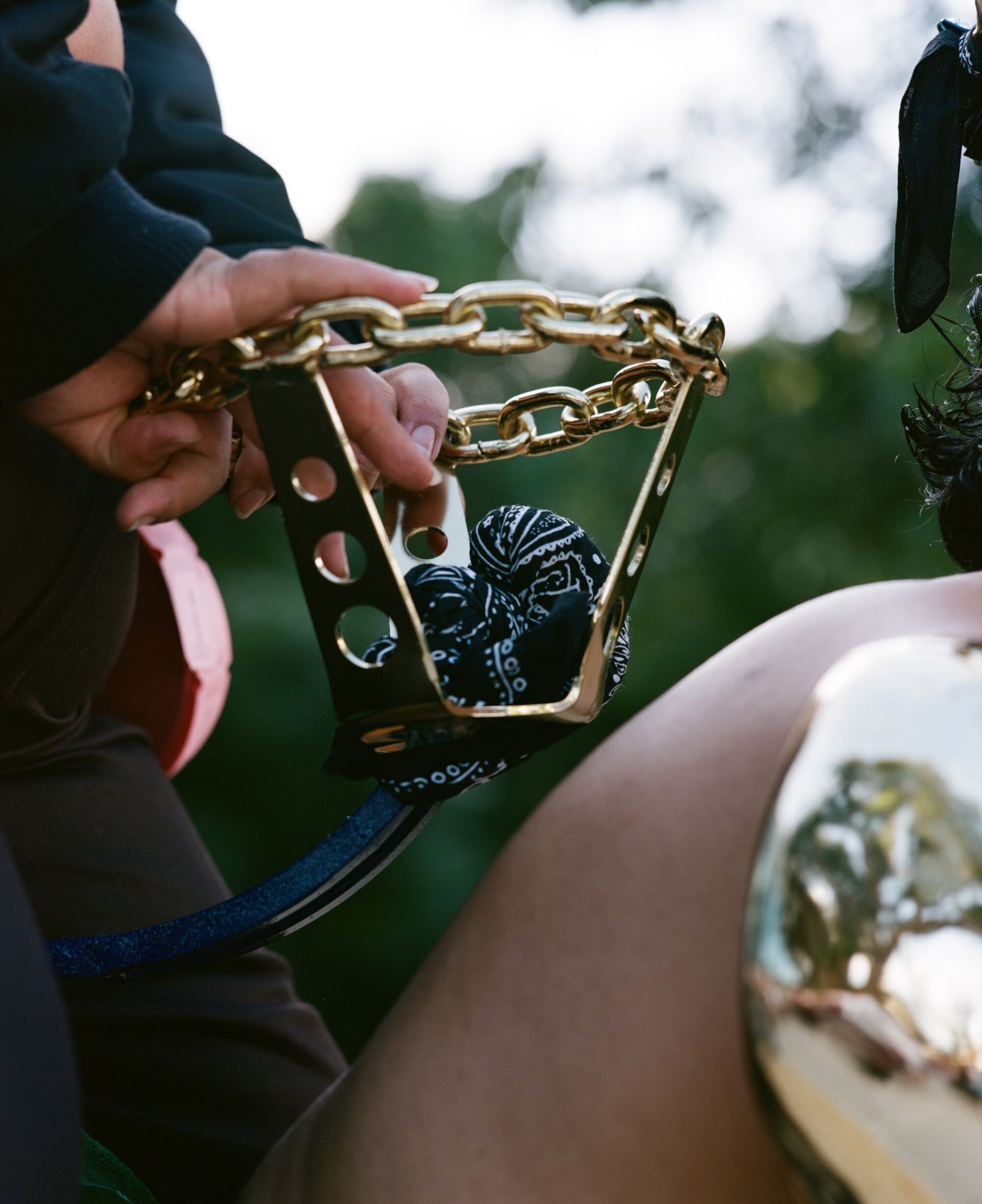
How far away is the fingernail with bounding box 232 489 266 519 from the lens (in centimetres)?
98

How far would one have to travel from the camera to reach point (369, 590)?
2.36ft

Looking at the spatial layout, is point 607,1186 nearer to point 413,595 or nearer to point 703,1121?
point 703,1121

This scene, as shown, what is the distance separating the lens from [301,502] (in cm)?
73

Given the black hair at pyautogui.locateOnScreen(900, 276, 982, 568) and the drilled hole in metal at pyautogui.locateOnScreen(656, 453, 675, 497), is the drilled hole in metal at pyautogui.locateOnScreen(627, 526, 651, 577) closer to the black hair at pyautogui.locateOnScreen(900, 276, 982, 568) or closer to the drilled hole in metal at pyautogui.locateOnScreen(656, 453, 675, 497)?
the drilled hole in metal at pyautogui.locateOnScreen(656, 453, 675, 497)

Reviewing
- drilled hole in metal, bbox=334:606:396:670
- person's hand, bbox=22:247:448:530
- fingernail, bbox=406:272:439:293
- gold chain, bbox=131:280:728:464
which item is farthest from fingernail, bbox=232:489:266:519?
drilled hole in metal, bbox=334:606:396:670

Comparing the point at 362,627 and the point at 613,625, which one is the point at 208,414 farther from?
the point at 362,627

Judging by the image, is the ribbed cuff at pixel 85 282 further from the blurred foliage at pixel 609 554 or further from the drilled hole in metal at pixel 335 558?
the blurred foliage at pixel 609 554

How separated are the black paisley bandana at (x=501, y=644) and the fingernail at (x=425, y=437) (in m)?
0.09

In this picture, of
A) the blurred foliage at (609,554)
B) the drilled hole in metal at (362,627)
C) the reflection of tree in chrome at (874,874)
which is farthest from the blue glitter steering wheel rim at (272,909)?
the blurred foliage at (609,554)

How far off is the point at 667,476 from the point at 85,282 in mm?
373

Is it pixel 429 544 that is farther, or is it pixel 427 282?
pixel 429 544

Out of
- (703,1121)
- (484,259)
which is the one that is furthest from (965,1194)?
(484,259)

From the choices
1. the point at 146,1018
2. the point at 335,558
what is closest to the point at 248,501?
the point at 335,558

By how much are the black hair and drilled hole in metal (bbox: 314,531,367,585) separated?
485mm
